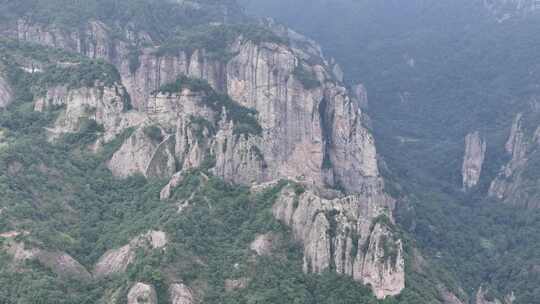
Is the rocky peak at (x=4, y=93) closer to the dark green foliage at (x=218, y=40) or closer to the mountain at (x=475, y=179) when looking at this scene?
the dark green foliage at (x=218, y=40)

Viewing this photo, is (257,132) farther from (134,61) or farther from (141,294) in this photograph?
(141,294)

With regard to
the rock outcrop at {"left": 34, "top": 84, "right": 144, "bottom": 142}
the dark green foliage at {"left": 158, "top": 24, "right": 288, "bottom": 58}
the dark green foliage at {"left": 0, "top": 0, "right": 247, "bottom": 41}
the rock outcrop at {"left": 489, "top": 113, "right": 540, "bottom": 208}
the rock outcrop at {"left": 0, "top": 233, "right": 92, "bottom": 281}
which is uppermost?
the dark green foliage at {"left": 0, "top": 0, "right": 247, "bottom": 41}

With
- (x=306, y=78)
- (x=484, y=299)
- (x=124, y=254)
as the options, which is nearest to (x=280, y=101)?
(x=306, y=78)

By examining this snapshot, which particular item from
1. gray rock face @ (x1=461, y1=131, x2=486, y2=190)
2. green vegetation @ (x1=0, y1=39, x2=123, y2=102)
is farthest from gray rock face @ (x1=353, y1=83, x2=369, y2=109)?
green vegetation @ (x1=0, y1=39, x2=123, y2=102)

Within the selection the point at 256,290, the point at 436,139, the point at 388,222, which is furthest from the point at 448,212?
the point at 256,290

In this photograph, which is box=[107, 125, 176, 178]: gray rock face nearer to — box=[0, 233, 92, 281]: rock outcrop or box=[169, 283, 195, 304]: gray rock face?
box=[0, 233, 92, 281]: rock outcrop

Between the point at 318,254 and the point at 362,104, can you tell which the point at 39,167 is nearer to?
the point at 318,254

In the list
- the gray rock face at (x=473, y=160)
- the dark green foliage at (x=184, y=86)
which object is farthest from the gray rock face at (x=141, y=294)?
the gray rock face at (x=473, y=160)
